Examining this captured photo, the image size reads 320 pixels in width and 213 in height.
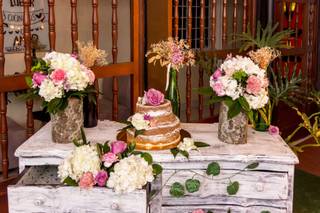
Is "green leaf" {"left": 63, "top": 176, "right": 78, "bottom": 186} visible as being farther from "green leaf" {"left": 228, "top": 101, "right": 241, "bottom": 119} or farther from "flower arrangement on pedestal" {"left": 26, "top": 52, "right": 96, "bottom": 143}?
"green leaf" {"left": 228, "top": 101, "right": 241, "bottom": 119}

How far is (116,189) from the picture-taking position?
1461 millimetres

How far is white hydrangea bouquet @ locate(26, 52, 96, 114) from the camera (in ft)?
5.49

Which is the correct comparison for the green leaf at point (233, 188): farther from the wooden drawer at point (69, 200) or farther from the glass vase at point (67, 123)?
the glass vase at point (67, 123)

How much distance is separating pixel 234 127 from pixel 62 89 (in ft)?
2.32

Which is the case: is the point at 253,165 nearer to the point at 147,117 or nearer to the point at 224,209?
the point at 224,209

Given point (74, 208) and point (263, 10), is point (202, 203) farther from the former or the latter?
point (263, 10)

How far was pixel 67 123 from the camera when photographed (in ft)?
5.87

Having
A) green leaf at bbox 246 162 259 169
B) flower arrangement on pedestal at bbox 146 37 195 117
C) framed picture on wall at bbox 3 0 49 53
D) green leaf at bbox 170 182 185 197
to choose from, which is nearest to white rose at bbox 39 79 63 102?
flower arrangement on pedestal at bbox 146 37 195 117

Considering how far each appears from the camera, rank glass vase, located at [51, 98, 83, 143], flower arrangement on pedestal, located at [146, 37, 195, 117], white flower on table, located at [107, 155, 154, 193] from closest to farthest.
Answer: white flower on table, located at [107, 155, 154, 193] → glass vase, located at [51, 98, 83, 143] → flower arrangement on pedestal, located at [146, 37, 195, 117]

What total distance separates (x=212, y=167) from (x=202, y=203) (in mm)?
166

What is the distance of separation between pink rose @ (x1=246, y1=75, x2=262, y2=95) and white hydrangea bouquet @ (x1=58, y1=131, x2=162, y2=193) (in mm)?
485

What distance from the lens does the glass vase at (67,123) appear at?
1779 mm

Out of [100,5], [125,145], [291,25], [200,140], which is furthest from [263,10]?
[125,145]


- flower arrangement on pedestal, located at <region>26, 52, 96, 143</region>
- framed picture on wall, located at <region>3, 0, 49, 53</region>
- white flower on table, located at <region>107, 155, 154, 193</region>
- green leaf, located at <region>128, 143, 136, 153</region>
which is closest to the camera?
white flower on table, located at <region>107, 155, 154, 193</region>
